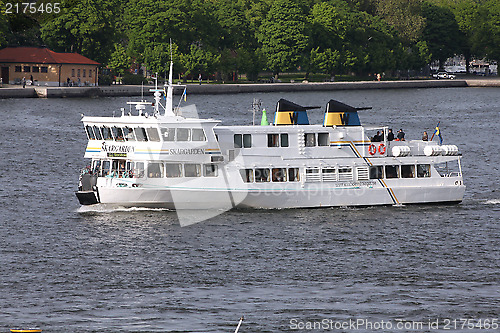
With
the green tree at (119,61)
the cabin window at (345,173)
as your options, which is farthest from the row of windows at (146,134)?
the green tree at (119,61)

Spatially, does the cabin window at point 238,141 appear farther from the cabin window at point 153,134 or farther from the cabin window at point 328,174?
the cabin window at point 328,174

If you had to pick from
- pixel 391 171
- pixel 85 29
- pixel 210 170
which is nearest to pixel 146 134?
pixel 210 170

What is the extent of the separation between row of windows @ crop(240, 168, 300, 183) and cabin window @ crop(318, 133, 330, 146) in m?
2.35

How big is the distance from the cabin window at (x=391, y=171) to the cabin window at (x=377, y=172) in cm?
35

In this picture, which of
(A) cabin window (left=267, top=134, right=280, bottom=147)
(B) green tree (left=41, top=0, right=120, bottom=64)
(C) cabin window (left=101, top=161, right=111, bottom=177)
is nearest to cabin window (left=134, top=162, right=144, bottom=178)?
(C) cabin window (left=101, top=161, right=111, bottom=177)

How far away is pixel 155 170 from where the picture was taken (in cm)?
5331

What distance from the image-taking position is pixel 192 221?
5297cm

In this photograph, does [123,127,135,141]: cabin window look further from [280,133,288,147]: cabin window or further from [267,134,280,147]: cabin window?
[280,133,288,147]: cabin window

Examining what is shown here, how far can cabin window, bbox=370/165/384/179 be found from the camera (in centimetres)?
5681

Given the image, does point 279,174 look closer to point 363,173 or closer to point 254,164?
point 254,164

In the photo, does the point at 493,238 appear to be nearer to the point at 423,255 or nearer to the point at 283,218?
the point at 423,255

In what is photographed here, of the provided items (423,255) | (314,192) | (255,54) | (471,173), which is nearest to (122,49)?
(255,54)

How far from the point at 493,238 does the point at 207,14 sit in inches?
5827

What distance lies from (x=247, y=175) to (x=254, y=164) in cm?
88
